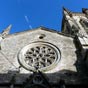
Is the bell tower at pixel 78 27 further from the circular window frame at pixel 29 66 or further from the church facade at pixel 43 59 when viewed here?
the circular window frame at pixel 29 66

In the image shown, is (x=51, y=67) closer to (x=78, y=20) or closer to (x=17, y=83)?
(x=17, y=83)

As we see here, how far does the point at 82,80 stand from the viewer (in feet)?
40.7

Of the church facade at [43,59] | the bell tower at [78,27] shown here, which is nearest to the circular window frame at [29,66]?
the church facade at [43,59]

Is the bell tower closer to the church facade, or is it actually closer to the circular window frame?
the church facade

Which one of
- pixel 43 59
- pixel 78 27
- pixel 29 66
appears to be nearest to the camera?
pixel 29 66

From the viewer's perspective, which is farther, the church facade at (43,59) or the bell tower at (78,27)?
the bell tower at (78,27)

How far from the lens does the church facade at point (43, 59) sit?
12.1 meters

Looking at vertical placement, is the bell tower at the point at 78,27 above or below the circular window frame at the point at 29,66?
above

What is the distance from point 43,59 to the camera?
594 inches

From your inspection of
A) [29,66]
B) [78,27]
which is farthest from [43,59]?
[78,27]

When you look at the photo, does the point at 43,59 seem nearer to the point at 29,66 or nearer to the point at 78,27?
the point at 29,66

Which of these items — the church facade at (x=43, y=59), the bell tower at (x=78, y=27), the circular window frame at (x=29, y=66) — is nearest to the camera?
the church facade at (x=43, y=59)

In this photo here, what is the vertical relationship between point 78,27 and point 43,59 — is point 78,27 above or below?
above

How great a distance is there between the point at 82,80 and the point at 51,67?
2421 millimetres
